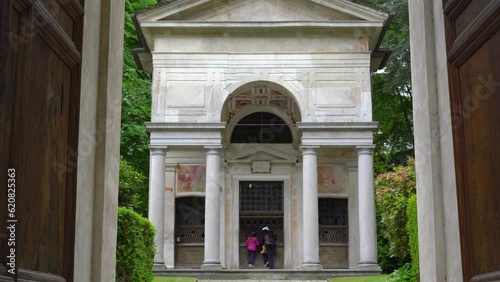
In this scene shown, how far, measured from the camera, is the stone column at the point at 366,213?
996 inches

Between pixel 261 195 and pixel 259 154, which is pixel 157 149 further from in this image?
pixel 261 195

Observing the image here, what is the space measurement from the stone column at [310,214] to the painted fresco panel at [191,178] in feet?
16.1

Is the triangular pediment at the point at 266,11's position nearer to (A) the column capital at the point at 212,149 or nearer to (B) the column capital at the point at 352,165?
(A) the column capital at the point at 212,149

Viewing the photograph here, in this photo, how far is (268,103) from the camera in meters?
30.3

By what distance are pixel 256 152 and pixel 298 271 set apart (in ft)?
21.7

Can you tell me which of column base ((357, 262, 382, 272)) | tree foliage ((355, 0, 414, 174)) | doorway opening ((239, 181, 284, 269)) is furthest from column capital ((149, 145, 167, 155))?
tree foliage ((355, 0, 414, 174))

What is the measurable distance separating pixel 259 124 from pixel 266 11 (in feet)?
15.9

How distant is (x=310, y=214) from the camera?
25.2 metres

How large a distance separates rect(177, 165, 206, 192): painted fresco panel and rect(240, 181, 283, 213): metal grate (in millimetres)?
1696

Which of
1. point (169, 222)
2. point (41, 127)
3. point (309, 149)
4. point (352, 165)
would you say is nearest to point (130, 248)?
point (41, 127)

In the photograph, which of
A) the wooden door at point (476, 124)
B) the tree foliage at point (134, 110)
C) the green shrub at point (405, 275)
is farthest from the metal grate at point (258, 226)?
the wooden door at point (476, 124)

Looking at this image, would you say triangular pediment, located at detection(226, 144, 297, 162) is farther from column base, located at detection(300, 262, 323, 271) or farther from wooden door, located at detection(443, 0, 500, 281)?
wooden door, located at detection(443, 0, 500, 281)

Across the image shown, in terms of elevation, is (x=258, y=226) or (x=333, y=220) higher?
(x=333, y=220)

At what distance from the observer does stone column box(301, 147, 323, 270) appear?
82.1 feet
